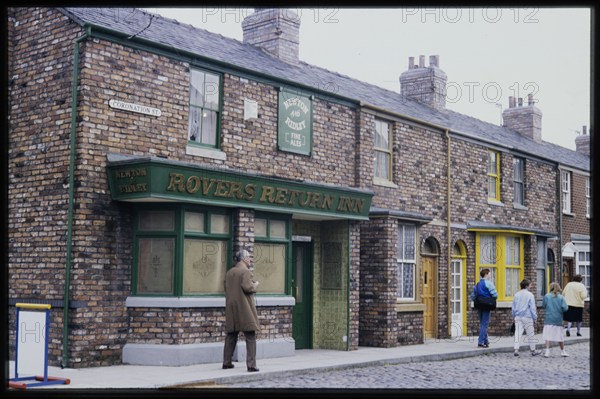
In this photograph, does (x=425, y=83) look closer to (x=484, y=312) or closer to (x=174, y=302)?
(x=484, y=312)

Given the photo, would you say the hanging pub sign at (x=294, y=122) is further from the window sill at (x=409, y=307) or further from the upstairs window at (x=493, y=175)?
the upstairs window at (x=493, y=175)

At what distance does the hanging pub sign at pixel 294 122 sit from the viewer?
1578 cm

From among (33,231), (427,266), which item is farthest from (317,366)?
(427,266)

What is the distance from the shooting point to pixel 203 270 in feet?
44.5

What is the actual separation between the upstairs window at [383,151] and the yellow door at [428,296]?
8.80 ft

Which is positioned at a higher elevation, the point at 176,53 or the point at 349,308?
the point at 176,53

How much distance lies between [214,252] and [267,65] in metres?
5.43

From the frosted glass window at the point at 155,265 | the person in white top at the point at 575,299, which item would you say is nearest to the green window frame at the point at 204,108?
the frosted glass window at the point at 155,265

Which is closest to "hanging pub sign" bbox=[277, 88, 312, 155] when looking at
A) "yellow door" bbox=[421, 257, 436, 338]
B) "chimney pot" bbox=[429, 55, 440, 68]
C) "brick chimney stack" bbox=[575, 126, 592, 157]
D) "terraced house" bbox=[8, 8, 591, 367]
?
"terraced house" bbox=[8, 8, 591, 367]

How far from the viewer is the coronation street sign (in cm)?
1284

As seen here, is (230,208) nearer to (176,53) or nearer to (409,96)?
(176,53)

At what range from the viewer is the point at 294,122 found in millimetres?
16094

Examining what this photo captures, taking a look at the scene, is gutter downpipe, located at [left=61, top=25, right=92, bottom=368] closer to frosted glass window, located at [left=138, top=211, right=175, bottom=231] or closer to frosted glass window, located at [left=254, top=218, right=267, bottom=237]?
frosted glass window, located at [left=138, top=211, right=175, bottom=231]

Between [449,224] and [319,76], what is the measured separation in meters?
5.33
